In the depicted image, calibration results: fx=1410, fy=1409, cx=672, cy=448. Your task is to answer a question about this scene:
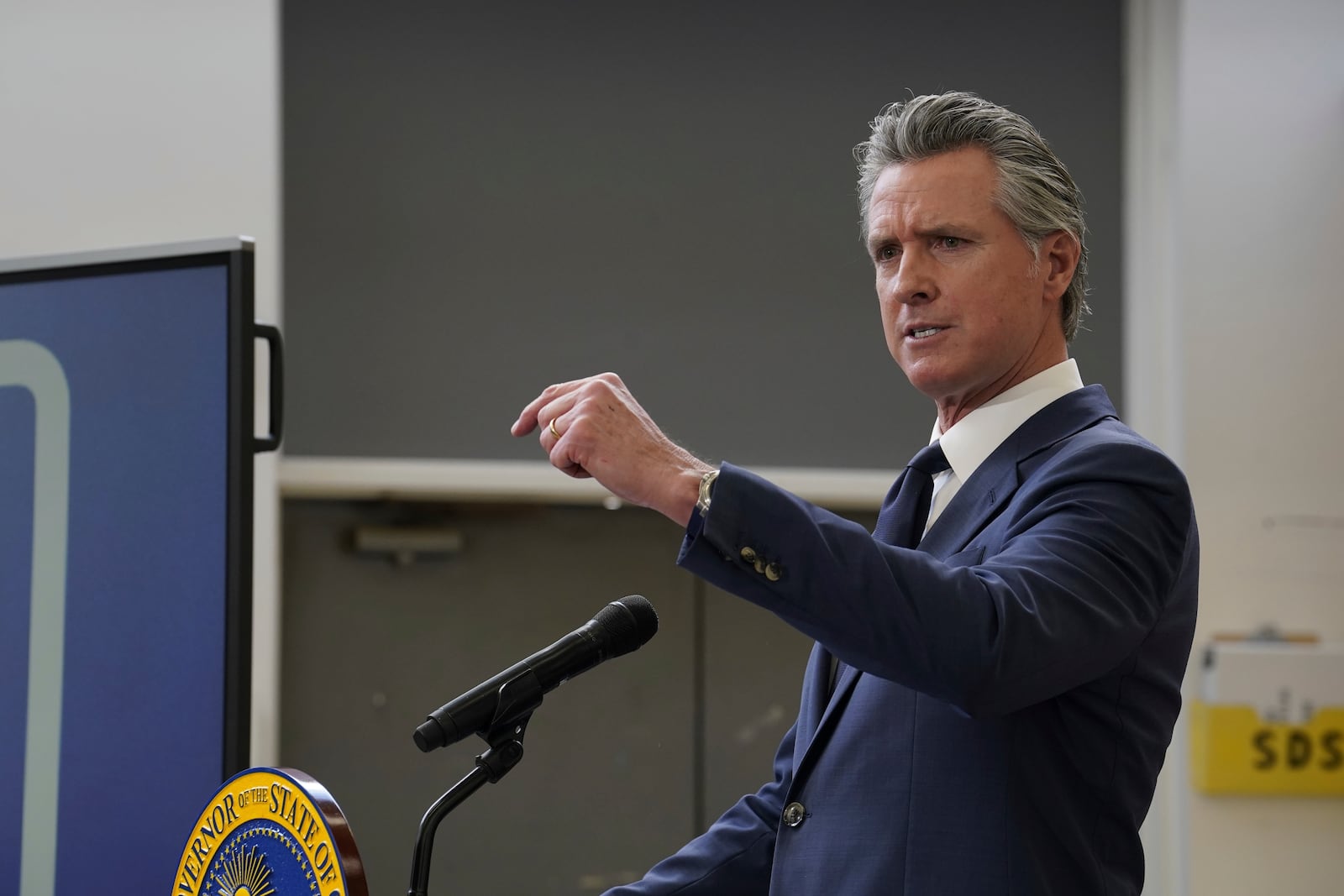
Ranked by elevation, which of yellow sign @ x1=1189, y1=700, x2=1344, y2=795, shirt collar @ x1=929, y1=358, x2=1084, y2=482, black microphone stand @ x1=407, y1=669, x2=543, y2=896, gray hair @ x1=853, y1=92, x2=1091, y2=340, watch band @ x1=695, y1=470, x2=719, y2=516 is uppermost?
gray hair @ x1=853, y1=92, x2=1091, y2=340

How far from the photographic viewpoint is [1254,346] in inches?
149

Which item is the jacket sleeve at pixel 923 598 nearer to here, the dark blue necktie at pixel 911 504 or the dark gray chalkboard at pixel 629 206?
the dark blue necktie at pixel 911 504

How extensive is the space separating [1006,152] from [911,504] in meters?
0.37

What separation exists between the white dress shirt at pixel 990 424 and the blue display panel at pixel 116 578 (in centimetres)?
100

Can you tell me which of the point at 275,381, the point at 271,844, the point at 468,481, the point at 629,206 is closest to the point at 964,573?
the point at 271,844

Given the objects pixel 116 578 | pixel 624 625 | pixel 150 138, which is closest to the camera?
pixel 624 625

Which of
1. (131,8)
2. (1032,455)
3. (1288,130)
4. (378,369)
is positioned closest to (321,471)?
(378,369)

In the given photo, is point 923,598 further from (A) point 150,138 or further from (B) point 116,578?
(A) point 150,138

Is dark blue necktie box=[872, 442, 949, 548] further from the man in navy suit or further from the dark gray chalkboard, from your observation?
the dark gray chalkboard

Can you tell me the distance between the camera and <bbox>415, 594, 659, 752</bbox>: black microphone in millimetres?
1154

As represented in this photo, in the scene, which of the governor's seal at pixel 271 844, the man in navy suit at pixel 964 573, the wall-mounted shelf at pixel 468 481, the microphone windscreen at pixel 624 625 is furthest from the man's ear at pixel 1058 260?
the wall-mounted shelf at pixel 468 481

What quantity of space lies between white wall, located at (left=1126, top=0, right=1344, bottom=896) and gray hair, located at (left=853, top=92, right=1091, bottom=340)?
246cm

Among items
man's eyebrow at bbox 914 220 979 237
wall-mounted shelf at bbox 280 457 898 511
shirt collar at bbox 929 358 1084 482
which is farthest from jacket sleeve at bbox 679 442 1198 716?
wall-mounted shelf at bbox 280 457 898 511

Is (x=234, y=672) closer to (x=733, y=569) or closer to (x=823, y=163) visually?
(x=733, y=569)
